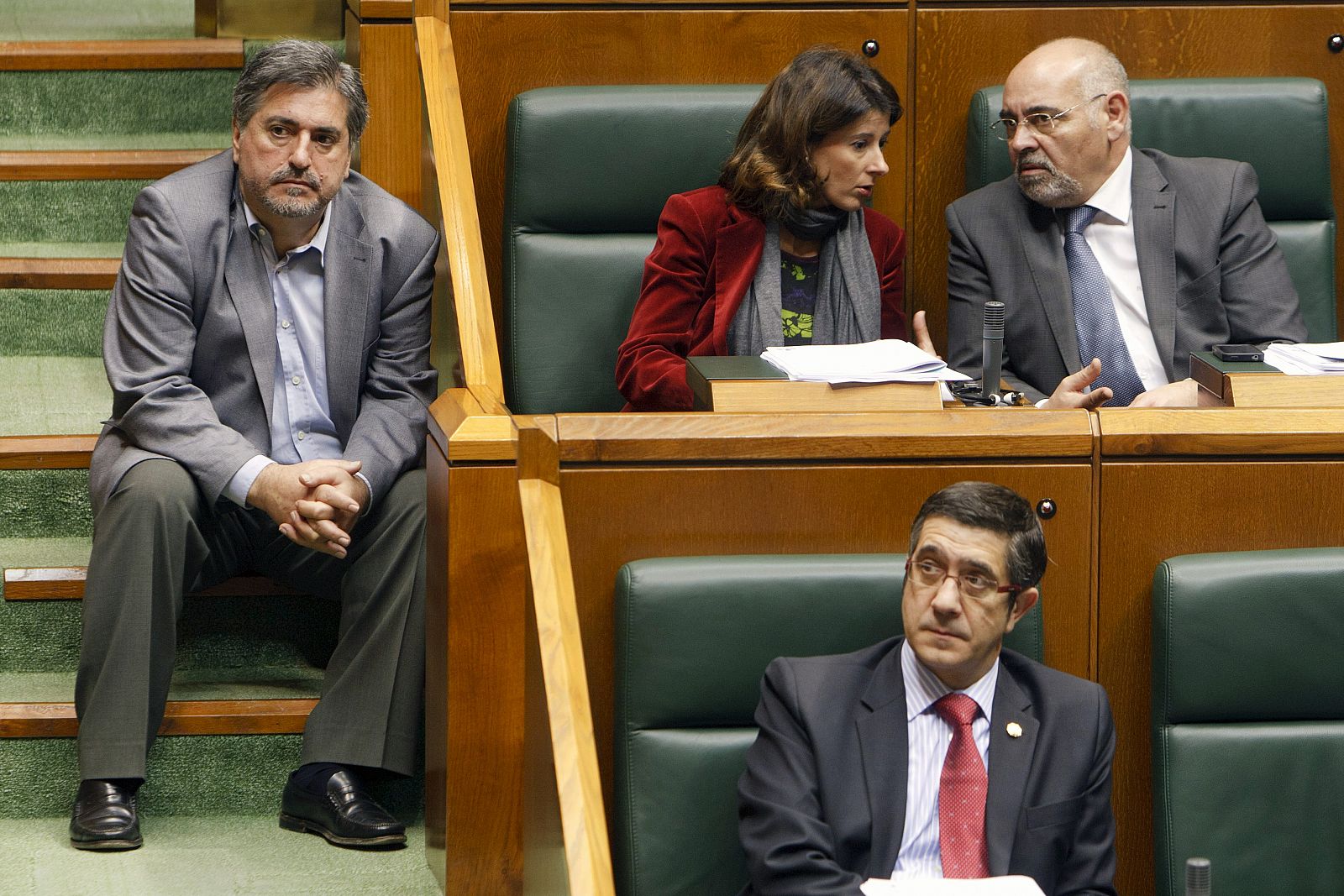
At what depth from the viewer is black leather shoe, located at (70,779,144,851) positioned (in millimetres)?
1906

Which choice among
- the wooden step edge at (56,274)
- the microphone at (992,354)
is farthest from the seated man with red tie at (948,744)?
the wooden step edge at (56,274)

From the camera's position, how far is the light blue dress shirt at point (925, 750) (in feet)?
5.14

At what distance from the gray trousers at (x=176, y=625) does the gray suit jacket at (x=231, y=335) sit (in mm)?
52

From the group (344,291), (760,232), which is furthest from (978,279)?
(344,291)

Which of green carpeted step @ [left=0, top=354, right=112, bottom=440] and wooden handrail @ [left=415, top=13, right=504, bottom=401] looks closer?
wooden handrail @ [left=415, top=13, right=504, bottom=401]

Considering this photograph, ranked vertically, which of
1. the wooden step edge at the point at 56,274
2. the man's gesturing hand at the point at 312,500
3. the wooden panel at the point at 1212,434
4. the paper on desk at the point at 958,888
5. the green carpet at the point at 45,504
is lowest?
the paper on desk at the point at 958,888

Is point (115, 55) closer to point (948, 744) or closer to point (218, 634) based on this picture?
point (218, 634)

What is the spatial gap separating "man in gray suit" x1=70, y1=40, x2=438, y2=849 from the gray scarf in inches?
17.4

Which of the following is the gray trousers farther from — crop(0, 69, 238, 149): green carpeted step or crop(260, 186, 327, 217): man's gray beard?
crop(0, 69, 238, 149): green carpeted step

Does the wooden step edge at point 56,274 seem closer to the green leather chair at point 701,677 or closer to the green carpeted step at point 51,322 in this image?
the green carpeted step at point 51,322

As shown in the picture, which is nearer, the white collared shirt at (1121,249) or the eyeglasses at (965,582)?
the eyeglasses at (965,582)

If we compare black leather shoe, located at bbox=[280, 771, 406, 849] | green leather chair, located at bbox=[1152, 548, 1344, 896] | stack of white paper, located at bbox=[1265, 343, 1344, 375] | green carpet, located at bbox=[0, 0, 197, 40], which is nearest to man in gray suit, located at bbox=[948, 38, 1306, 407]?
stack of white paper, located at bbox=[1265, 343, 1344, 375]

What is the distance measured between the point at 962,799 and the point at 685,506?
386 mm

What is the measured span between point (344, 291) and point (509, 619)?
1.94 ft
